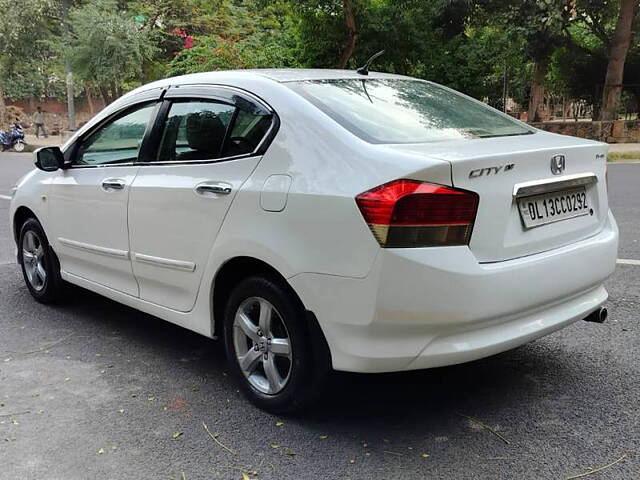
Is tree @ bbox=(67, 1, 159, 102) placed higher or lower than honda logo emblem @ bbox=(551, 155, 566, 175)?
higher

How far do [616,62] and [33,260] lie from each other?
66.4 feet

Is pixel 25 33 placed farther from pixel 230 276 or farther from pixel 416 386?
pixel 416 386

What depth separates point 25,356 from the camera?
403 cm

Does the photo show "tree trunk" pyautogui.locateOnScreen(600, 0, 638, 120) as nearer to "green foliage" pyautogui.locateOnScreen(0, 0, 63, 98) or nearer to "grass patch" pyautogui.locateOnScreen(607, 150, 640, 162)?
"grass patch" pyautogui.locateOnScreen(607, 150, 640, 162)

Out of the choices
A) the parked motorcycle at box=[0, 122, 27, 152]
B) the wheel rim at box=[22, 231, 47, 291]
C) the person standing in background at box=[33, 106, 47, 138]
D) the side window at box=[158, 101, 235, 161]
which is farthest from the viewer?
the person standing in background at box=[33, 106, 47, 138]

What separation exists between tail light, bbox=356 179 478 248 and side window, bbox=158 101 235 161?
111cm

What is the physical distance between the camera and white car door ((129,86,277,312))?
323 centimetres

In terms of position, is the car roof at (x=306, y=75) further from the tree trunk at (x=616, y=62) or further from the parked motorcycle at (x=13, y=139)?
the parked motorcycle at (x=13, y=139)

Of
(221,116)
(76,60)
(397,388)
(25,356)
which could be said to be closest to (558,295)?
(397,388)

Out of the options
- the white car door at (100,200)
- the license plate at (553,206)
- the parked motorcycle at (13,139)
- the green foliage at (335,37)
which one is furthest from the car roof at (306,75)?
the parked motorcycle at (13,139)

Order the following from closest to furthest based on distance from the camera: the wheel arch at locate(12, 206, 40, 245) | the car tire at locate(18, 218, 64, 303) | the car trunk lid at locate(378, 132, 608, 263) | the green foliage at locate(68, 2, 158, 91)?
the car trunk lid at locate(378, 132, 608, 263) < the car tire at locate(18, 218, 64, 303) < the wheel arch at locate(12, 206, 40, 245) < the green foliage at locate(68, 2, 158, 91)

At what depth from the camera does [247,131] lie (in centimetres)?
327

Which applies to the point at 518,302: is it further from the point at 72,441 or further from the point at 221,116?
the point at 72,441

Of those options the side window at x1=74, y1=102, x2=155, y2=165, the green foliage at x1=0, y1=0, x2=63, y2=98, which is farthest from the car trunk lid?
the green foliage at x1=0, y1=0, x2=63, y2=98
